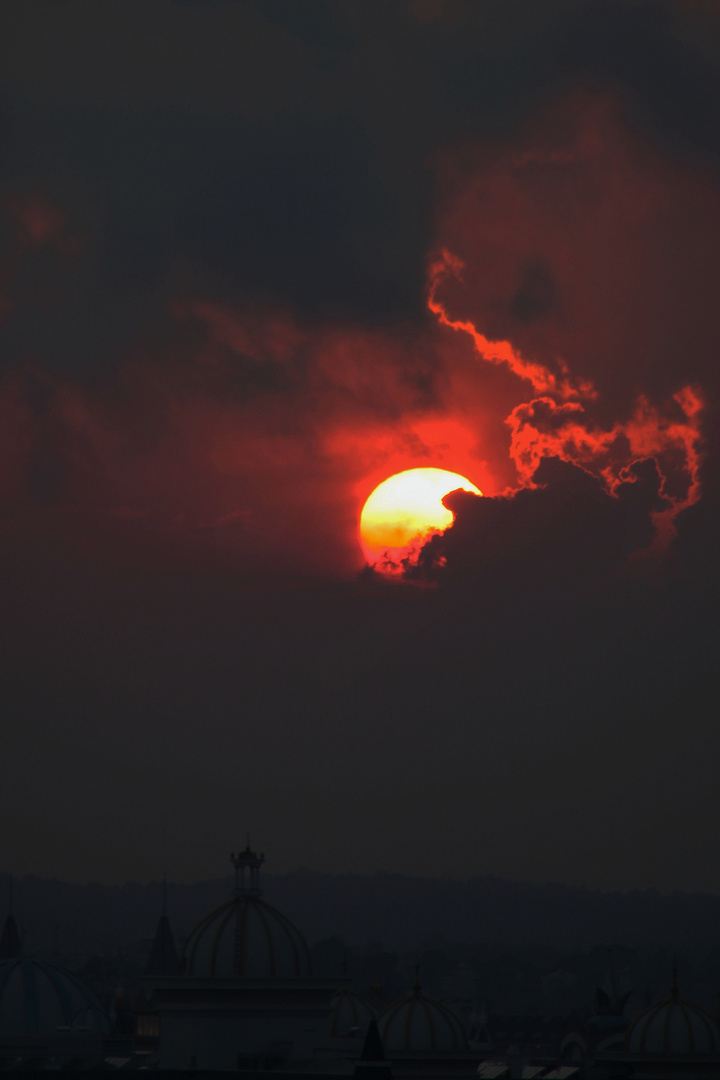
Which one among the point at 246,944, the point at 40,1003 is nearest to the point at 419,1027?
the point at 246,944

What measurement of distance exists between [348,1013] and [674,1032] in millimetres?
16336

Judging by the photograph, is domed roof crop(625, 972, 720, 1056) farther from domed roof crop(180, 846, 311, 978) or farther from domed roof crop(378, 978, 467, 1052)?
domed roof crop(180, 846, 311, 978)

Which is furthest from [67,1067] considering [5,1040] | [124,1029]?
[124,1029]

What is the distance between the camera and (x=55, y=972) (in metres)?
96.1

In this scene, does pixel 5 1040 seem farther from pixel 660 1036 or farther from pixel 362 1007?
pixel 660 1036

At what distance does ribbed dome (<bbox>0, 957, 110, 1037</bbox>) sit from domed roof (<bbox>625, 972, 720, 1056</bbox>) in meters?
33.3

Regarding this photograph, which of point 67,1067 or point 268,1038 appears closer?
point 268,1038

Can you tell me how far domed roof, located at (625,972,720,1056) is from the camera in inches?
2694

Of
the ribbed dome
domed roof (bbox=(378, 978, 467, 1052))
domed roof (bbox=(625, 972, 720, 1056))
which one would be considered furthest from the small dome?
the ribbed dome

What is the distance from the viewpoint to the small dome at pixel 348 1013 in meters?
76.8

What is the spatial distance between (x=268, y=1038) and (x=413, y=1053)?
6.02m

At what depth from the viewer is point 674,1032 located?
6894 centimetres

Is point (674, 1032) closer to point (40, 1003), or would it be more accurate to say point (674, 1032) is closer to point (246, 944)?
point (246, 944)

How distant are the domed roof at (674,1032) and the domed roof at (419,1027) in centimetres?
756
